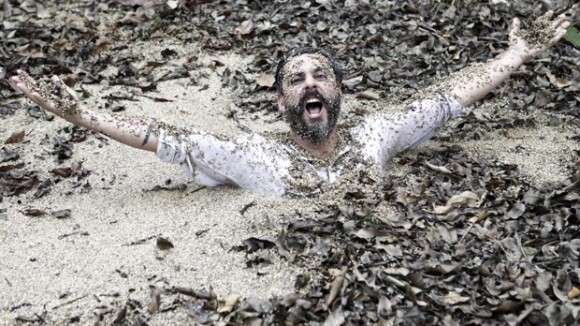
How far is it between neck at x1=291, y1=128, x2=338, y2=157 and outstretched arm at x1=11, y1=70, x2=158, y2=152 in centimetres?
87

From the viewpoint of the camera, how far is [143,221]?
4645 millimetres

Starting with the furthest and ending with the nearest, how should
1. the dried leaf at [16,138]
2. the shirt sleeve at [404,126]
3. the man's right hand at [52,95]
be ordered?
1. the dried leaf at [16,138]
2. the shirt sleeve at [404,126]
3. the man's right hand at [52,95]

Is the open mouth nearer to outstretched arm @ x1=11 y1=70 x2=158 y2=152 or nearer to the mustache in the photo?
the mustache

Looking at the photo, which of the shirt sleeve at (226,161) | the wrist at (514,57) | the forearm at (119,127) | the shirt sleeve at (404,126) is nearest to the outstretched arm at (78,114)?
the forearm at (119,127)

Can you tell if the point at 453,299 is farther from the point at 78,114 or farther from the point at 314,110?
the point at 78,114

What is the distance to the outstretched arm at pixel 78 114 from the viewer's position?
15.0ft

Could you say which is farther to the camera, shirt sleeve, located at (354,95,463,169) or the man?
shirt sleeve, located at (354,95,463,169)

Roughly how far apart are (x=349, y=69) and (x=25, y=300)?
3384mm

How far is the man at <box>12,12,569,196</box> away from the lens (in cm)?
466

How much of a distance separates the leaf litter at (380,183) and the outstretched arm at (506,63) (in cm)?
38

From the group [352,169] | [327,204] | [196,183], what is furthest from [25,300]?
[352,169]

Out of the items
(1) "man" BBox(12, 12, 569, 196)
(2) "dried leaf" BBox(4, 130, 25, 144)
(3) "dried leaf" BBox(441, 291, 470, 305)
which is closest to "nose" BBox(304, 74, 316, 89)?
(1) "man" BBox(12, 12, 569, 196)

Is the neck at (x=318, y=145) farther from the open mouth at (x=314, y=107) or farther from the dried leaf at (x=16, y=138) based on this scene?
the dried leaf at (x=16, y=138)

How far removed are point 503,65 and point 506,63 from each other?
25mm
